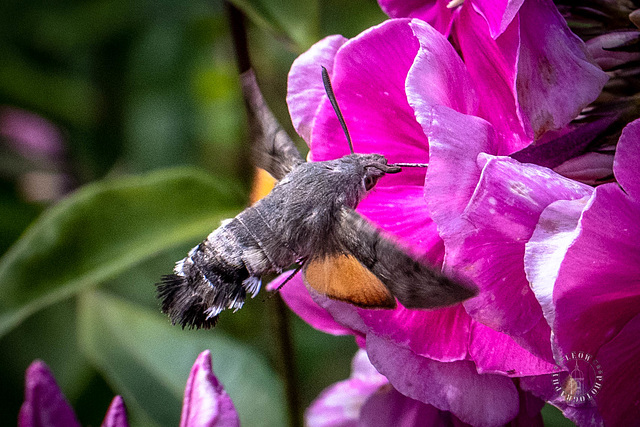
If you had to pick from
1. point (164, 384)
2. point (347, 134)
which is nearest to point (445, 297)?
point (347, 134)

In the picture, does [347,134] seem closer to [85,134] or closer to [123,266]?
[123,266]

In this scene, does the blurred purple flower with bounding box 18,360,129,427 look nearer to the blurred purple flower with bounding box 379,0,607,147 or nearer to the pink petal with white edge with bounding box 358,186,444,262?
the pink petal with white edge with bounding box 358,186,444,262

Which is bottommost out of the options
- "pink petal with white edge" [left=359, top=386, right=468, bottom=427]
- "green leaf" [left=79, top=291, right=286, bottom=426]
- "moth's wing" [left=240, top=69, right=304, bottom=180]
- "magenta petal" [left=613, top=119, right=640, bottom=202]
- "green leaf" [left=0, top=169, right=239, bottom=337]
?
"green leaf" [left=79, top=291, right=286, bottom=426]

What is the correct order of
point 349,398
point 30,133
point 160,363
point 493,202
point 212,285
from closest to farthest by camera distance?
point 493,202 < point 212,285 < point 349,398 < point 160,363 < point 30,133

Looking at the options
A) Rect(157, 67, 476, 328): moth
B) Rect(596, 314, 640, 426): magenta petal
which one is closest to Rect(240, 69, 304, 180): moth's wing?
Rect(157, 67, 476, 328): moth

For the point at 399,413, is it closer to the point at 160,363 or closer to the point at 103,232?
the point at 103,232

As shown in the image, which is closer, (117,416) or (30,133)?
(117,416)

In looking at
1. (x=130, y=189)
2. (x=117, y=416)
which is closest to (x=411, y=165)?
(x=117, y=416)

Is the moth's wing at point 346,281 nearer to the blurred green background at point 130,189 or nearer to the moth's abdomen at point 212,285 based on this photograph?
the moth's abdomen at point 212,285
